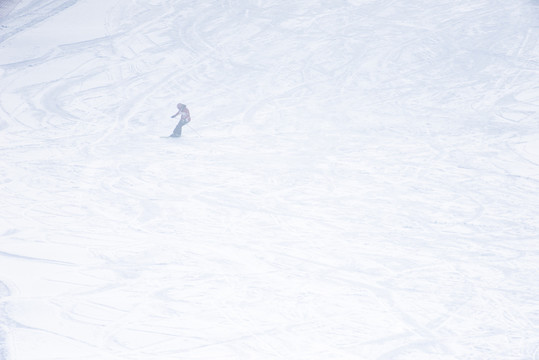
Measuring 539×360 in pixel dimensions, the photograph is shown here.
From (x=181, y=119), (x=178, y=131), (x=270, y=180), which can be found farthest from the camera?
(x=178, y=131)

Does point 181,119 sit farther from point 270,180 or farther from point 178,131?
point 270,180

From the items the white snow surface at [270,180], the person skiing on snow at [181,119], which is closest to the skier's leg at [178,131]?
the person skiing on snow at [181,119]

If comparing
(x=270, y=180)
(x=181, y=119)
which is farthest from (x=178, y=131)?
(x=270, y=180)

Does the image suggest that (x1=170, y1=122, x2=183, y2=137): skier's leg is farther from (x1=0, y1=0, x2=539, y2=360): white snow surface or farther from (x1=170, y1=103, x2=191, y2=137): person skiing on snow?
(x1=0, y1=0, x2=539, y2=360): white snow surface

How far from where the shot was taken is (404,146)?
13.8 meters

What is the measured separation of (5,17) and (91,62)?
3.84 m

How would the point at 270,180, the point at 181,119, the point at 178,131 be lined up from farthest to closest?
the point at 178,131 → the point at 181,119 → the point at 270,180

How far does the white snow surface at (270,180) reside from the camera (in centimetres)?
721

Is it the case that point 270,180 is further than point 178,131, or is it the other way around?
point 178,131

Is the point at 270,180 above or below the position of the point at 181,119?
below

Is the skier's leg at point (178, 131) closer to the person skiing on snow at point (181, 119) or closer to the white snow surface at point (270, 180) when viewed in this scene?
the person skiing on snow at point (181, 119)

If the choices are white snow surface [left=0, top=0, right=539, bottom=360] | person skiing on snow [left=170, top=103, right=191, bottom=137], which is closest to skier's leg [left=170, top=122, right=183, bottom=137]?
person skiing on snow [left=170, top=103, right=191, bottom=137]

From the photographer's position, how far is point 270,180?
12.0 m

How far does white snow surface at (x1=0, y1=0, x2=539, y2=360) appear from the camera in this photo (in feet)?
23.7
